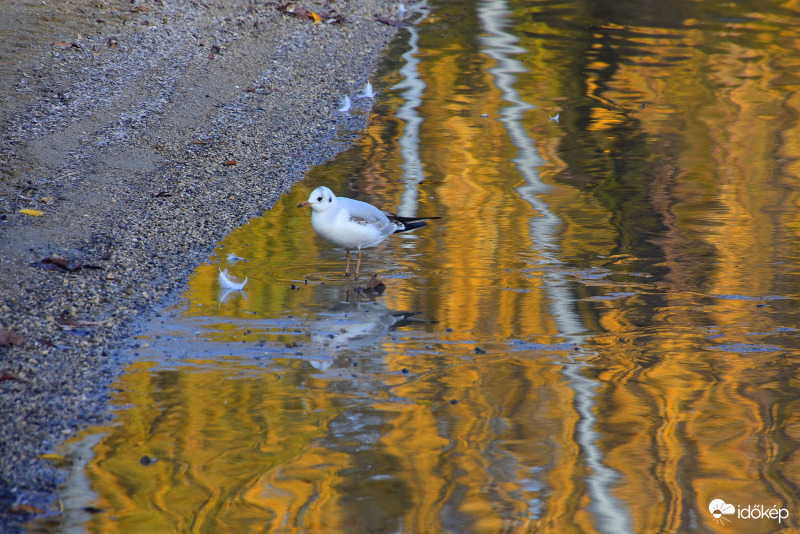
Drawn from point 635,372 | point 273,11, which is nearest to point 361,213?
point 635,372

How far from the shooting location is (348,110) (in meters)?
12.5

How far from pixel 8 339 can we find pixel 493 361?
2.81m

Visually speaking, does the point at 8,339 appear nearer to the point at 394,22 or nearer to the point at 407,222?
the point at 407,222

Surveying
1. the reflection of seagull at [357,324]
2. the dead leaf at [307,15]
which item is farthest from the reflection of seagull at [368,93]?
the reflection of seagull at [357,324]

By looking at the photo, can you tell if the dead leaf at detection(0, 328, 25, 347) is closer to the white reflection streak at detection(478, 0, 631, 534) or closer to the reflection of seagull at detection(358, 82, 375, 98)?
the white reflection streak at detection(478, 0, 631, 534)

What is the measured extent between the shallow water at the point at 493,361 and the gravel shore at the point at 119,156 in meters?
0.30

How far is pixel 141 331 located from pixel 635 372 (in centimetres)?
305

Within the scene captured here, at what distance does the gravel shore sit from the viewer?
199 inches

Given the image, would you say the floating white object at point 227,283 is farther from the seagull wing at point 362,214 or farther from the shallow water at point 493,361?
the seagull wing at point 362,214

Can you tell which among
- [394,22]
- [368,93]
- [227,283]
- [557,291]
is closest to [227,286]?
[227,283]

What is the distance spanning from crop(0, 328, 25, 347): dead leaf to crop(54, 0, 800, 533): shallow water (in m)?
0.64

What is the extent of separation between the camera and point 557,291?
22.4 ft

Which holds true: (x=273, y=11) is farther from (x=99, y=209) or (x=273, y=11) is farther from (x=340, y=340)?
(x=340, y=340)

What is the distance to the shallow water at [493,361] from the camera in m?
4.33
